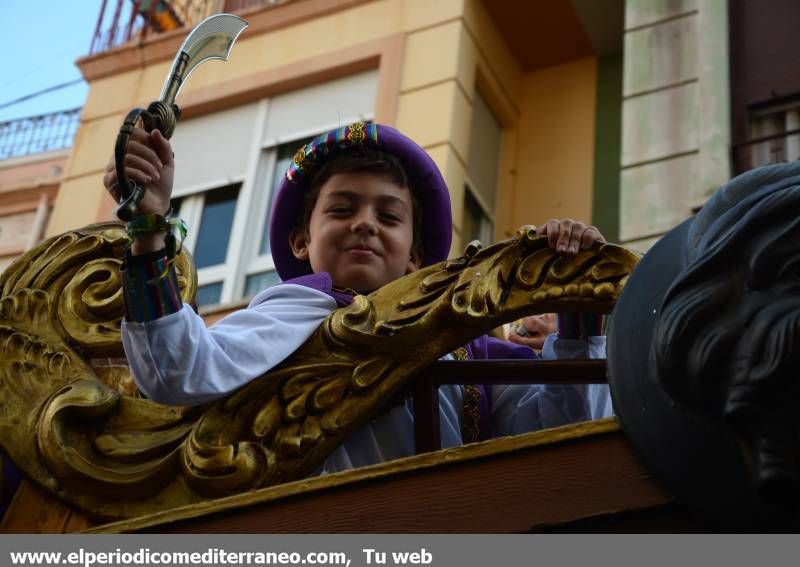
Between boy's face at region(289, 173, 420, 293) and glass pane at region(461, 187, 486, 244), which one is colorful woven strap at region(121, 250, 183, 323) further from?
glass pane at region(461, 187, 486, 244)

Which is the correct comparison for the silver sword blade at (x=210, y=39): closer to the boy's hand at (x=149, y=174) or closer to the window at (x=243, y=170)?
the boy's hand at (x=149, y=174)

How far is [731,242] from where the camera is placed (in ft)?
4.56

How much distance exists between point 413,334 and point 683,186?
4.33 meters

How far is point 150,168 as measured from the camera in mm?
1833

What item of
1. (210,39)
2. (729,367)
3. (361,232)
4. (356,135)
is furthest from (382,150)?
(729,367)

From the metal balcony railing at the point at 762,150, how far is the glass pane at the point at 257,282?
8.78 ft

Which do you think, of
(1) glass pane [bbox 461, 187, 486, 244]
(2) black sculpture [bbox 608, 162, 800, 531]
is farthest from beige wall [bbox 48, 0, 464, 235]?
(2) black sculpture [bbox 608, 162, 800, 531]

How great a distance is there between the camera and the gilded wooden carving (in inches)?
71.2

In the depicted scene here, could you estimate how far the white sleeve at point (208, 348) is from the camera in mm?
1754

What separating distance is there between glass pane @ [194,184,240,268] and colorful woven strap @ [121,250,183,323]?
18.3ft

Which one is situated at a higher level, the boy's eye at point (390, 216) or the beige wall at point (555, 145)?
the beige wall at point (555, 145)

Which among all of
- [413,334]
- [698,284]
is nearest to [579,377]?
[413,334]

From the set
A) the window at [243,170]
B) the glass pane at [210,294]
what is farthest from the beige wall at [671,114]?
the glass pane at [210,294]
